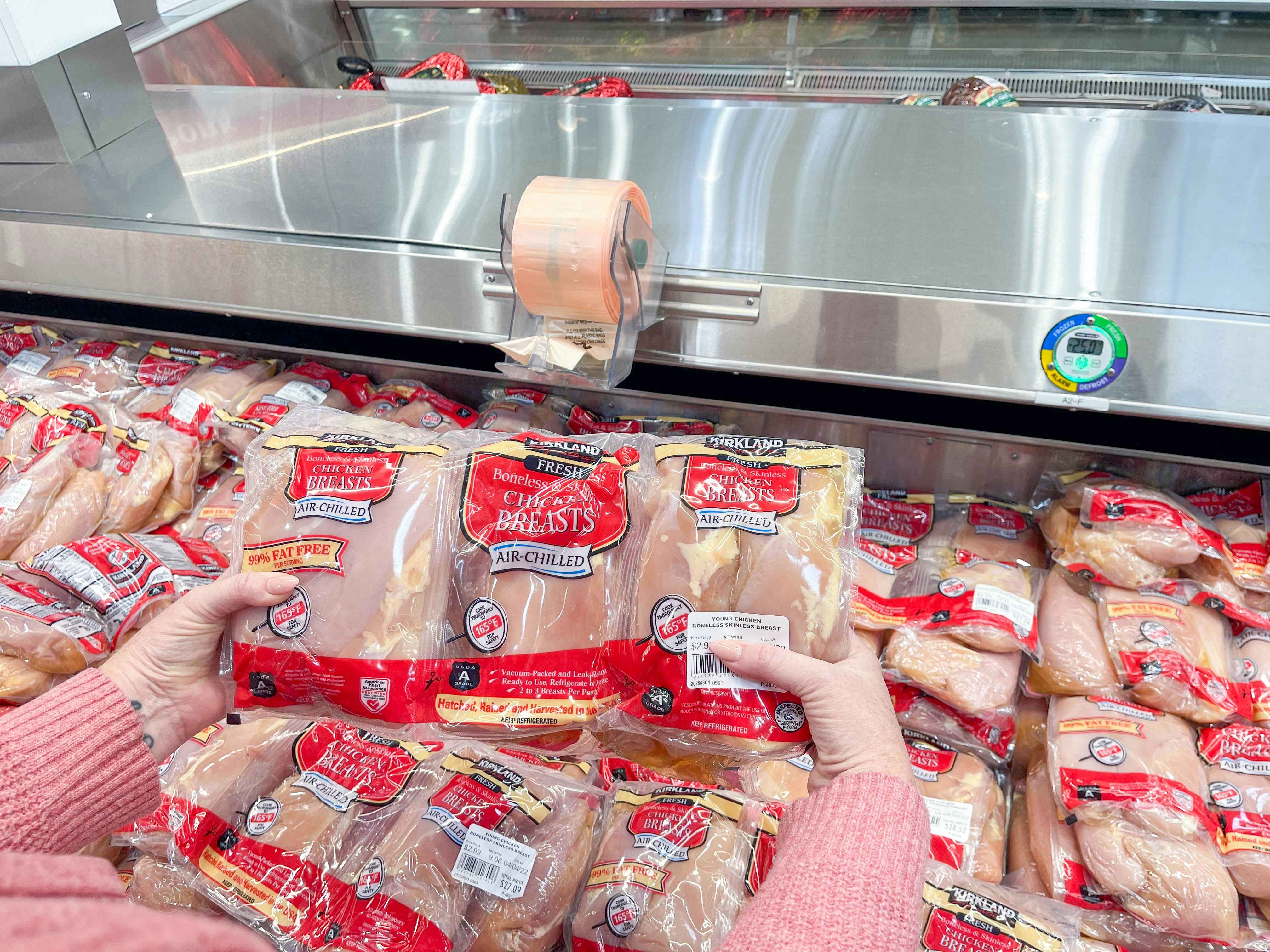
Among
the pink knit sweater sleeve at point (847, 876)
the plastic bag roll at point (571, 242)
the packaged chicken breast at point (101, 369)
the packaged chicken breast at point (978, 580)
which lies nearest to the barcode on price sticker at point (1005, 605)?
the packaged chicken breast at point (978, 580)

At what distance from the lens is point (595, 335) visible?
4.41 ft

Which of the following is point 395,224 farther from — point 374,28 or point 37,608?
point 374,28

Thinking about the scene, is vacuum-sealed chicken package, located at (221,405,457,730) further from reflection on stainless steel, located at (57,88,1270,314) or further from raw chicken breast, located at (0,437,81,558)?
raw chicken breast, located at (0,437,81,558)

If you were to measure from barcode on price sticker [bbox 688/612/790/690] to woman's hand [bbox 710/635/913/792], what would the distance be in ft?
0.03

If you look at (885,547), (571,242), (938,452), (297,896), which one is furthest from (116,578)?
(938,452)

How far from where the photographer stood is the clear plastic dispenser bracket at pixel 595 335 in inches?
52.2

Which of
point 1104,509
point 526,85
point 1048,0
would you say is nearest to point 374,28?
point 526,85

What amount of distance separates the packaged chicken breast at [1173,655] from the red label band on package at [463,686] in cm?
Result: 96

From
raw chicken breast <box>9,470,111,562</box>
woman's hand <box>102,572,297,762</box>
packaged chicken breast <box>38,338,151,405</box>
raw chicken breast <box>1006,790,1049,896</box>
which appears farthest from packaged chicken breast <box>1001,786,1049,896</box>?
packaged chicken breast <box>38,338,151,405</box>

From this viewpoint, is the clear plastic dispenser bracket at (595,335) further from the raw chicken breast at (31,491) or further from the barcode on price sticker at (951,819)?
the raw chicken breast at (31,491)

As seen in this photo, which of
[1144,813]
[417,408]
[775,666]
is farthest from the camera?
[417,408]

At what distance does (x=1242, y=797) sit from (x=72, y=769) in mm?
1723

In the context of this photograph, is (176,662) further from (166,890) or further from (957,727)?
(957,727)

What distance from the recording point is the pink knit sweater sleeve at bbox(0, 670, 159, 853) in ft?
3.10
